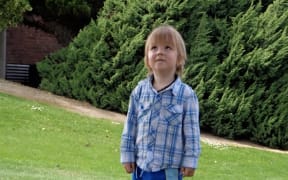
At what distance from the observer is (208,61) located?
17.2m

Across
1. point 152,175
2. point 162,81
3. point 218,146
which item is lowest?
point 218,146

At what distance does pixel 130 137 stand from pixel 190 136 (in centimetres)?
43

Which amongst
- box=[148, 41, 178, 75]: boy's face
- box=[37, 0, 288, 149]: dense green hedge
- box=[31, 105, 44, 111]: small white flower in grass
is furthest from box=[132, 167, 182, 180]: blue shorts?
box=[37, 0, 288, 149]: dense green hedge

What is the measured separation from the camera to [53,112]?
15320 mm

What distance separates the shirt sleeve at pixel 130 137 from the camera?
4.71 meters

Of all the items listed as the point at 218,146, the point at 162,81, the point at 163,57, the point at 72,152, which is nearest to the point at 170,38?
the point at 163,57

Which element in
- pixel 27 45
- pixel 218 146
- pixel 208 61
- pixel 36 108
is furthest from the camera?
pixel 27 45

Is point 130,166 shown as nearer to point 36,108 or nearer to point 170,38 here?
point 170,38

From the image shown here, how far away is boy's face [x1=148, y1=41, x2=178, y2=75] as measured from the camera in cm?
461

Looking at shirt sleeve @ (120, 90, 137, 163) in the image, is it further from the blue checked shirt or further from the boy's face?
the boy's face

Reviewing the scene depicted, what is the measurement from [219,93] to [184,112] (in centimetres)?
1234

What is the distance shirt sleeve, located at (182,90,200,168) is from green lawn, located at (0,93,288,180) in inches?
180

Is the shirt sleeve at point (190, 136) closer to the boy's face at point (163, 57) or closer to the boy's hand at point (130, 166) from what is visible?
the boy's face at point (163, 57)

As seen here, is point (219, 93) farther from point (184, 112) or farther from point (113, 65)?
point (184, 112)
